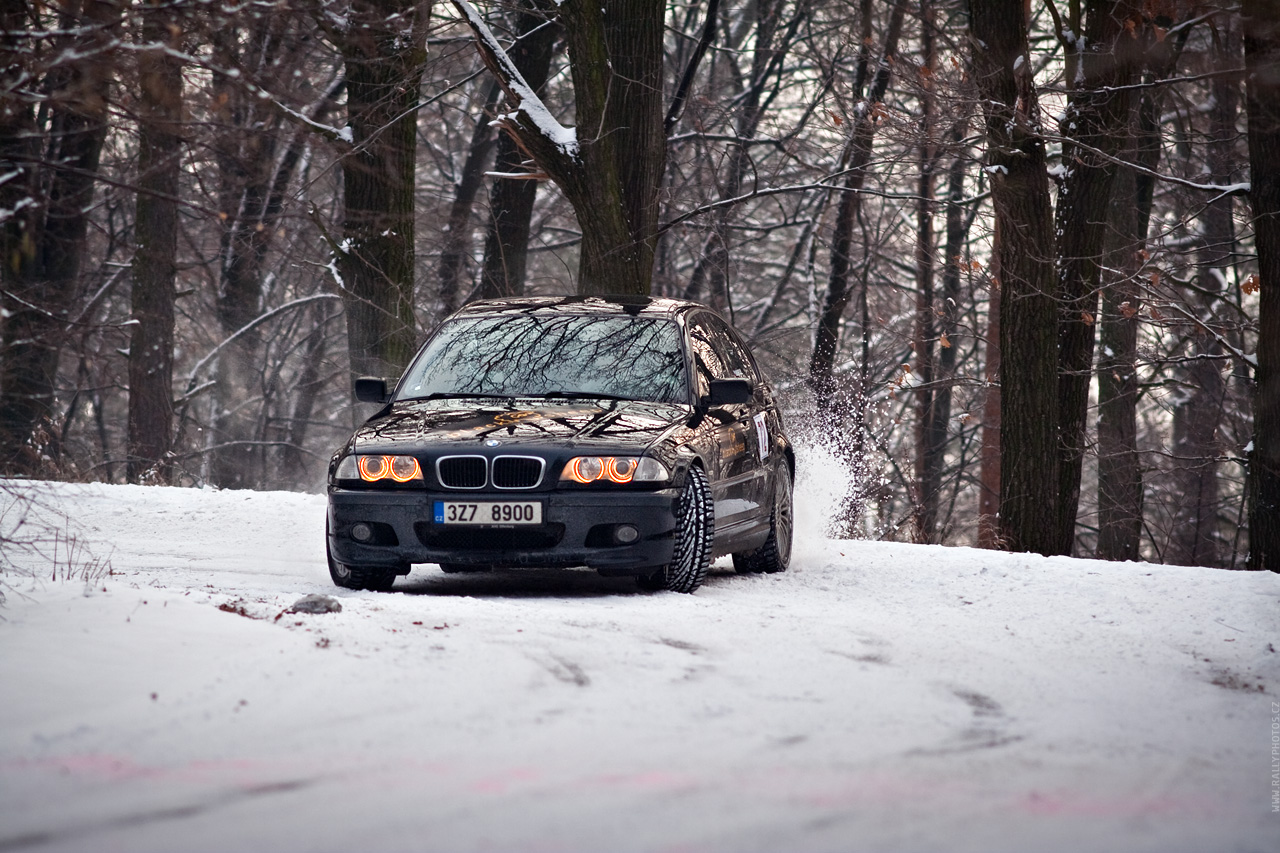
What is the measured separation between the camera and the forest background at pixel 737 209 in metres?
7.49

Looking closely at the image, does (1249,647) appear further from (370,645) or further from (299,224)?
(299,224)

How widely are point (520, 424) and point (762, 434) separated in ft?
7.51

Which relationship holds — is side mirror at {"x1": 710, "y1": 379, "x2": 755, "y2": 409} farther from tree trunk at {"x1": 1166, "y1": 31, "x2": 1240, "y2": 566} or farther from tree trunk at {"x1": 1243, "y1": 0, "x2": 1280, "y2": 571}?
tree trunk at {"x1": 1166, "y1": 31, "x2": 1240, "y2": 566}

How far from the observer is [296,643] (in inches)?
214

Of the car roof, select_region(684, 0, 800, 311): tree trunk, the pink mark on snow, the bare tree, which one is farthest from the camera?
select_region(684, 0, 800, 311): tree trunk

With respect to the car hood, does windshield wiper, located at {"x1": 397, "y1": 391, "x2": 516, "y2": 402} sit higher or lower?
higher

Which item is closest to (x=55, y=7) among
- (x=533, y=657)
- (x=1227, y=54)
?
(x=533, y=657)

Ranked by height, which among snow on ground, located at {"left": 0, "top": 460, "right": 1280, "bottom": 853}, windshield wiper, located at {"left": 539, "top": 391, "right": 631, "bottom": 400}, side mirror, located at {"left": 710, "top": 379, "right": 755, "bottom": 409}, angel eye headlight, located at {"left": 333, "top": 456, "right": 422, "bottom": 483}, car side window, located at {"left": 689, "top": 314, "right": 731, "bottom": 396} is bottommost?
snow on ground, located at {"left": 0, "top": 460, "right": 1280, "bottom": 853}

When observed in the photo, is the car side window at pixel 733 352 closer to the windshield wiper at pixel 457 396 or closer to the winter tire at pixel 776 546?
the winter tire at pixel 776 546

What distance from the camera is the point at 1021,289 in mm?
13266

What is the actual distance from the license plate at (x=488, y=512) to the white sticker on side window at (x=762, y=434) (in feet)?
7.86

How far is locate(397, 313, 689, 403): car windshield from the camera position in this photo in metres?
8.80

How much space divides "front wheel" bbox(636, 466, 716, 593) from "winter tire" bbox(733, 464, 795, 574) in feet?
5.12

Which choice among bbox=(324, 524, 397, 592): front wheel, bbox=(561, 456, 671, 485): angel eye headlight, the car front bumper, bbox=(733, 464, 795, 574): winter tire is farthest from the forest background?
bbox=(733, 464, 795, 574): winter tire
